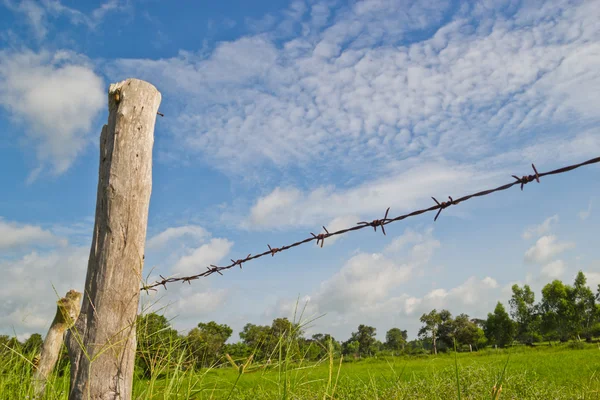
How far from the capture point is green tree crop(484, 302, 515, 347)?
55.5 m

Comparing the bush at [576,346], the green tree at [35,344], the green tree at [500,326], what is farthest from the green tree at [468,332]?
the green tree at [35,344]

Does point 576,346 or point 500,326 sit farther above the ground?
point 500,326

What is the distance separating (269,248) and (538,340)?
6626 centimetres

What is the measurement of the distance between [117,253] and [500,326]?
203 ft

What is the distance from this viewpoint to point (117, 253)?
226 centimetres

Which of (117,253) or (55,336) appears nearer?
(117,253)

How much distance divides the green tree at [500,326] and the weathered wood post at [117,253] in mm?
60761

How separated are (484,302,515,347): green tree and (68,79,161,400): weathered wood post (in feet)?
199

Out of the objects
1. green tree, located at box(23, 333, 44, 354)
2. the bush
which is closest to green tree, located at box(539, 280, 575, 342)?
the bush

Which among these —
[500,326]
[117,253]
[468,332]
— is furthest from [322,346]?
[500,326]

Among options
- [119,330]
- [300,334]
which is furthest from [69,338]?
[300,334]

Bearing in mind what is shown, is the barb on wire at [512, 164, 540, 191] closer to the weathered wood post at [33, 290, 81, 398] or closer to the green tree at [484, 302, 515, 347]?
the weathered wood post at [33, 290, 81, 398]

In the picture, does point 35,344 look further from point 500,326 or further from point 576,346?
point 500,326

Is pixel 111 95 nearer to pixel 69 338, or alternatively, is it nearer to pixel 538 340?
pixel 69 338
